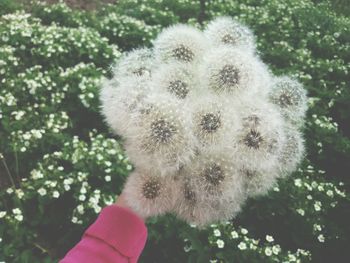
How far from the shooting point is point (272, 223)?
336 cm

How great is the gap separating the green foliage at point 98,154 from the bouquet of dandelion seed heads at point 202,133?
5.33 feet

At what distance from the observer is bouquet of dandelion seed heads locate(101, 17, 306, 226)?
4.14ft

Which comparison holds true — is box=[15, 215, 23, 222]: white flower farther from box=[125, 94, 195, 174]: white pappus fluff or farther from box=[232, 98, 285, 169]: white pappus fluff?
box=[232, 98, 285, 169]: white pappus fluff

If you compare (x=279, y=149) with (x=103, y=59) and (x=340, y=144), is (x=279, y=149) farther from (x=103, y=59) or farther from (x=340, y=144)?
(x=103, y=59)

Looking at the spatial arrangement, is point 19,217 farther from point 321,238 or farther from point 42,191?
point 321,238

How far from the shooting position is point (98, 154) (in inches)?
137

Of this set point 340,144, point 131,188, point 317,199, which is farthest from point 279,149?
point 340,144

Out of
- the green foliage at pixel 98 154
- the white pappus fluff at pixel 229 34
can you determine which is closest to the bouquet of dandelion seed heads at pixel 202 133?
the white pappus fluff at pixel 229 34

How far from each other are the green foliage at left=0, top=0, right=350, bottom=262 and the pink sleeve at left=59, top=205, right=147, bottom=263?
153 centimetres

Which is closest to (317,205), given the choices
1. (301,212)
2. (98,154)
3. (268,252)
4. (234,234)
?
(301,212)

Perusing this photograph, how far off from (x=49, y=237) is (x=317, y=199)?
82.5 inches

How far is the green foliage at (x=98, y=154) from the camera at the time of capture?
2.98 m

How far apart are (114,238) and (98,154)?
217cm

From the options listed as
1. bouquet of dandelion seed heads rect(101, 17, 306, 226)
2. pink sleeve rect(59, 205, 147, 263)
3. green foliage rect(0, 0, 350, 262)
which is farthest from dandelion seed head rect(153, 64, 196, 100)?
green foliage rect(0, 0, 350, 262)
